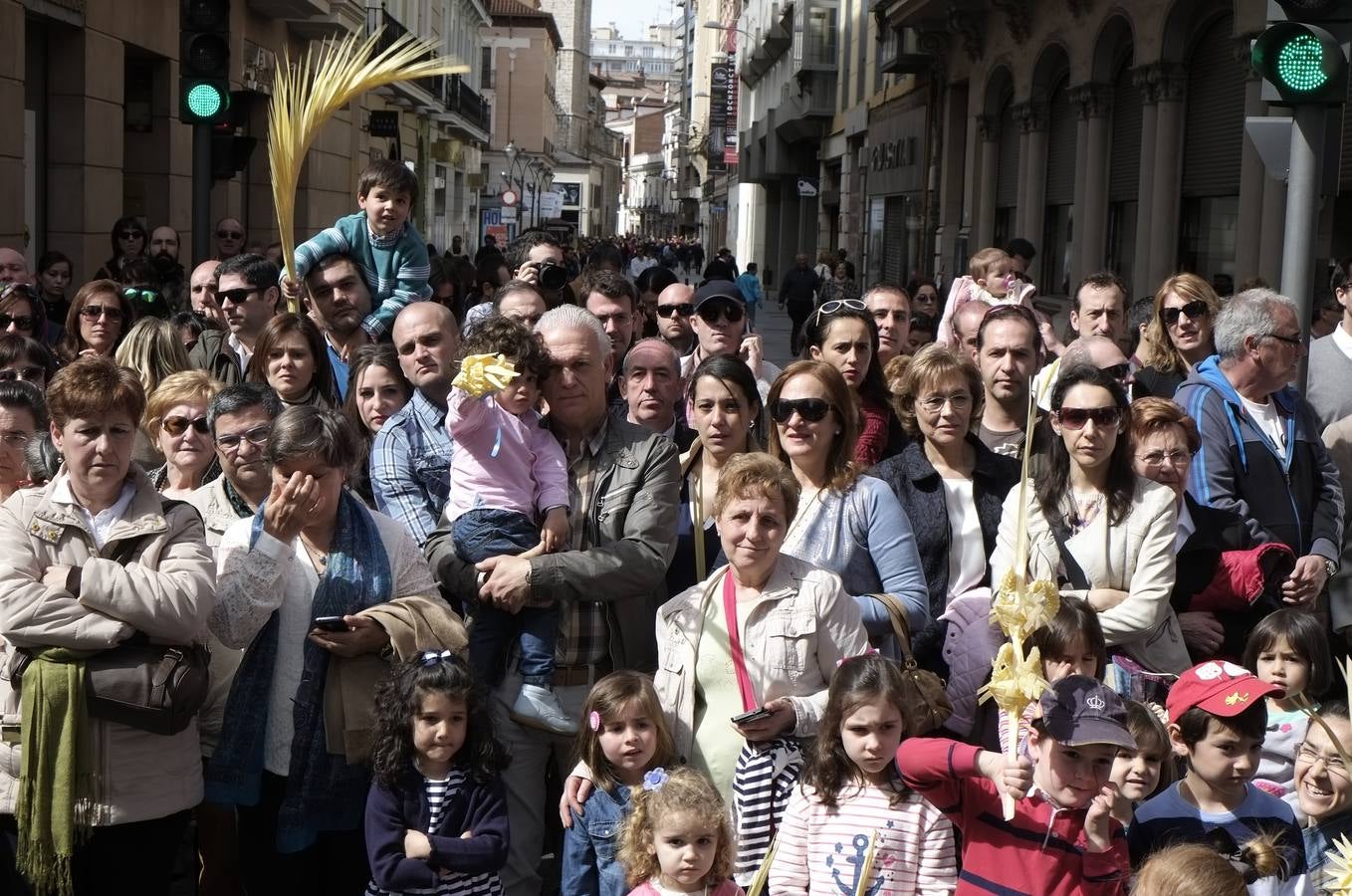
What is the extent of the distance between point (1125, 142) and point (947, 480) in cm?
1449

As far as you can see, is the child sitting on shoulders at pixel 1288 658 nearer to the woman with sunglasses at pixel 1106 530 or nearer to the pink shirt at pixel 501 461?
the woman with sunglasses at pixel 1106 530

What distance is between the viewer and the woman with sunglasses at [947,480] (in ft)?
18.3

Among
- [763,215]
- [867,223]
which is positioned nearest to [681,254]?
[763,215]

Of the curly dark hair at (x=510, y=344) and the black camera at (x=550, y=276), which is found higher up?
the black camera at (x=550, y=276)

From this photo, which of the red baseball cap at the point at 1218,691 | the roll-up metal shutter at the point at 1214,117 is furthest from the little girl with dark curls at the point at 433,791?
the roll-up metal shutter at the point at 1214,117

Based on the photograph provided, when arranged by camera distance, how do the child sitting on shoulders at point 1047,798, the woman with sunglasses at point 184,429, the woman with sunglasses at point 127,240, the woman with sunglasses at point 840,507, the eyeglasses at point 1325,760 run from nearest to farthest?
the child sitting on shoulders at point 1047,798 < the eyeglasses at point 1325,760 < the woman with sunglasses at point 840,507 < the woman with sunglasses at point 184,429 < the woman with sunglasses at point 127,240

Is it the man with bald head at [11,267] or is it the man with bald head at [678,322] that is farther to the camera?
the man with bald head at [11,267]

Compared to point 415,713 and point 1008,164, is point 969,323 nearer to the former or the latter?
point 415,713

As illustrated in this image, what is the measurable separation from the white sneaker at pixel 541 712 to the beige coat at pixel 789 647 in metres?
0.35

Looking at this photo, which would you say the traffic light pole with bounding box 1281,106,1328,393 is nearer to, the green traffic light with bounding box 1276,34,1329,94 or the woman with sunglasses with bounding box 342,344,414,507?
the green traffic light with bounding box 1276,34,1329,94

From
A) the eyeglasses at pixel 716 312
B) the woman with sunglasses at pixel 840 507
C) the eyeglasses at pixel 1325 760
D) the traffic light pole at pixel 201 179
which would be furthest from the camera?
the traffic light pole at pixel 201 179

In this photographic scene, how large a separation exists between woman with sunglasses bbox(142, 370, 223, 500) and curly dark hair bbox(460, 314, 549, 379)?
1192mm

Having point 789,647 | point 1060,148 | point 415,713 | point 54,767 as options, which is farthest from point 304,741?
point 1060,148

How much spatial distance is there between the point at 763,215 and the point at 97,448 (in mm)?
53454
